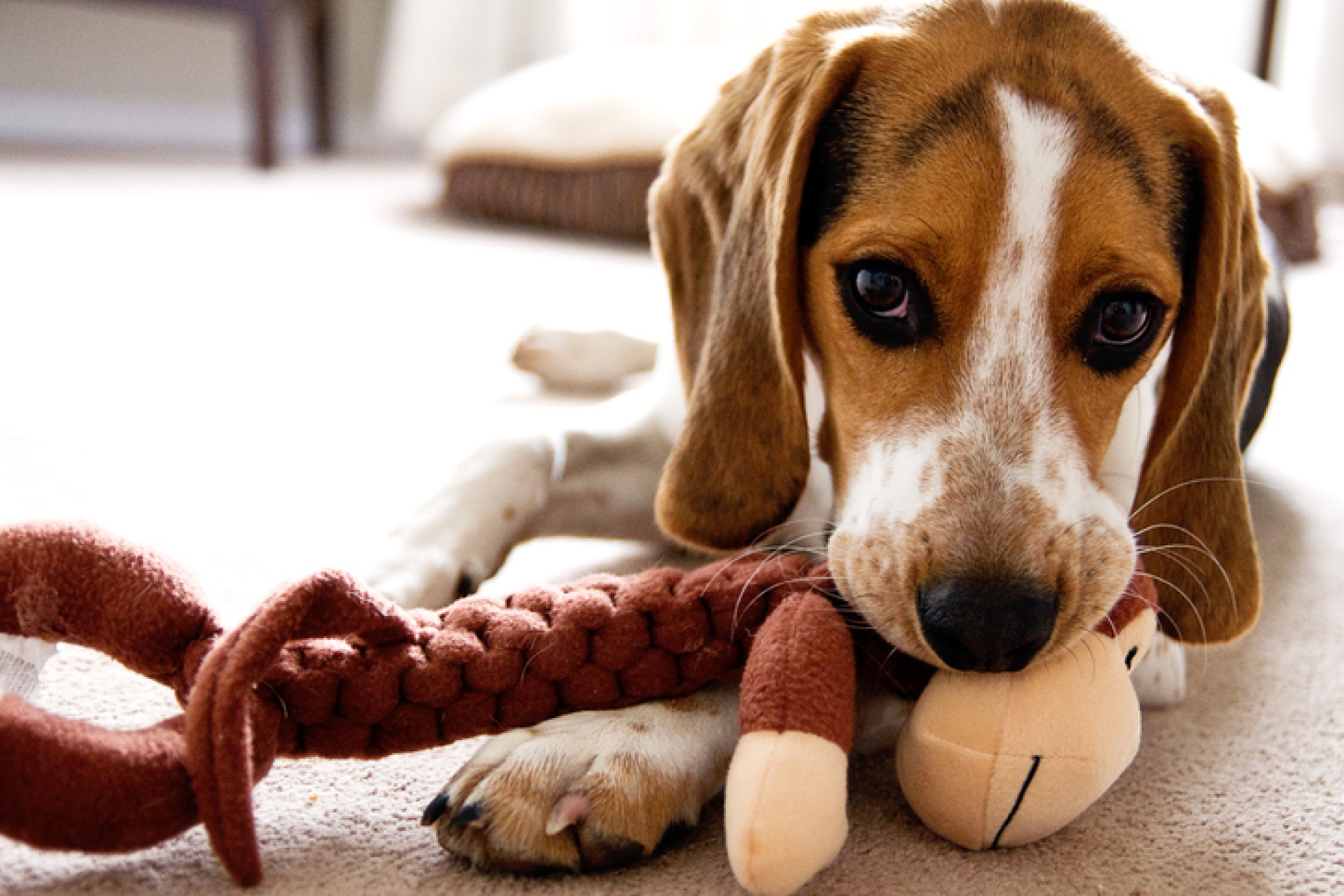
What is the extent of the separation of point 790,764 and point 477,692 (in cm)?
32

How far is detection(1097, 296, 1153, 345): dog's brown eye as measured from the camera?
1.46m

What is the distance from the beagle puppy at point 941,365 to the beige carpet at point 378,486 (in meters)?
0.12

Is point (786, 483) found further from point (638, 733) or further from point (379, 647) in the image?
point (379, 647)

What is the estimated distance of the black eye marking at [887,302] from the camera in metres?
1.44

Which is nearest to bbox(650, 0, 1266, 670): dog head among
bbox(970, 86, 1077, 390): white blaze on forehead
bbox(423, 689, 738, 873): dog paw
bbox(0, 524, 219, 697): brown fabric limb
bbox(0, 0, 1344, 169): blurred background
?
bbox(970, 86, 1077, 390): white blaze on forehead

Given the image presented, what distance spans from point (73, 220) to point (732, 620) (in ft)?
14.8

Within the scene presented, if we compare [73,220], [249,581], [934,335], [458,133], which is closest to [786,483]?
[934,335]

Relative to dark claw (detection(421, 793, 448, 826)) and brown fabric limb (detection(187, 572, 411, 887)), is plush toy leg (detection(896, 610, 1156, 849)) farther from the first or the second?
brown fabric limb (detection(187, 572, 411, 887))

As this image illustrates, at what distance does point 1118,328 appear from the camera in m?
1.47

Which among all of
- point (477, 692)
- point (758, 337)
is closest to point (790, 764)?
point (477, 692)

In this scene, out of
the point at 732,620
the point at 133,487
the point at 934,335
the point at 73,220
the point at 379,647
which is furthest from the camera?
the point at 73,220

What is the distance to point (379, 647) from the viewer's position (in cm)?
117

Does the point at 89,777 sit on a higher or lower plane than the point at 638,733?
higher

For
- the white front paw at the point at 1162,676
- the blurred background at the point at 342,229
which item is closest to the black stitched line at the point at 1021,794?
the white front paw at the point at 1162,676
